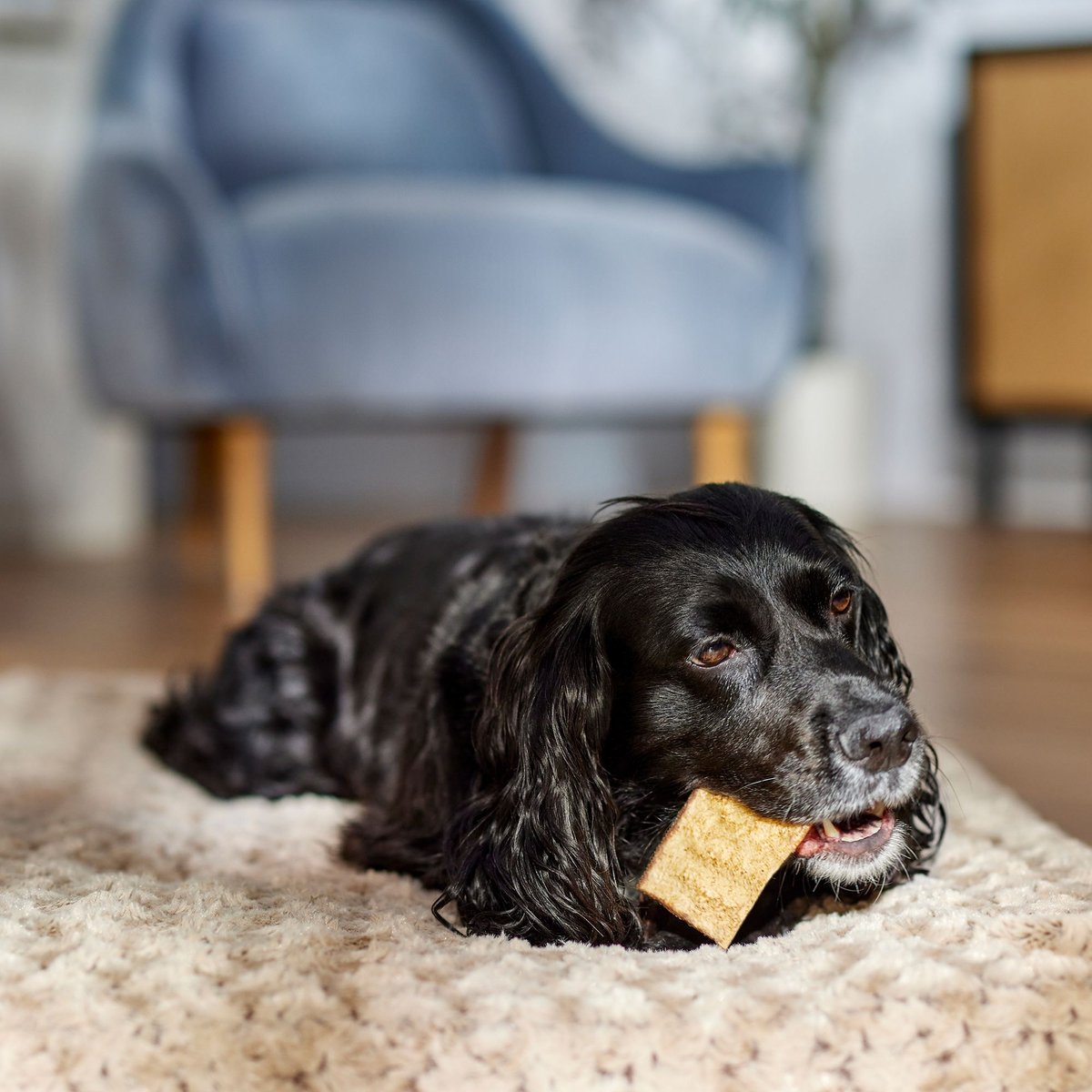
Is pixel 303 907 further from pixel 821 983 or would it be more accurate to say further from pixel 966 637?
pixel 966 637

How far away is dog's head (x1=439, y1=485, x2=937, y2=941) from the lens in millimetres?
1147

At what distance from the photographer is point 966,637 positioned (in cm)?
268

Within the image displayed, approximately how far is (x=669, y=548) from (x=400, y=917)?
0.41m

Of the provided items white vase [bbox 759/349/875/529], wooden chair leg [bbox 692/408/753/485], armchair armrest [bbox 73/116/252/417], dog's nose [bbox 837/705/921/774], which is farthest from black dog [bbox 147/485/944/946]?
white vase [bbox 759/349/875/529]

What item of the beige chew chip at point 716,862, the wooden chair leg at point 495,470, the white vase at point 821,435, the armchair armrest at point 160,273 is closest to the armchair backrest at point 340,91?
the armchair armrest at point 160,273

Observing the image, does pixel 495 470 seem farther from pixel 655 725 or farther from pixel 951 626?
pixel 655 725

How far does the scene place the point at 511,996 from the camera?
3.20 feet

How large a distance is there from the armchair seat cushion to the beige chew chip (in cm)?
203

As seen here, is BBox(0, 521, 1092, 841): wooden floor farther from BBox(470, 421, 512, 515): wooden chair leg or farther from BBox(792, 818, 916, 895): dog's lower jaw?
BBox(470, 421, 512, 515): wooden chair leg

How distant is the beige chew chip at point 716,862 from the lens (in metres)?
1.14

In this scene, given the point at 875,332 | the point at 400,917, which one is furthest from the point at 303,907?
the point at 875,332

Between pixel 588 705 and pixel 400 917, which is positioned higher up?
pixel 588 705

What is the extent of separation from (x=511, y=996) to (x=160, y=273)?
2403 mm

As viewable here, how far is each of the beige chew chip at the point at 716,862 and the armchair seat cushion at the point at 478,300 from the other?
203cm
